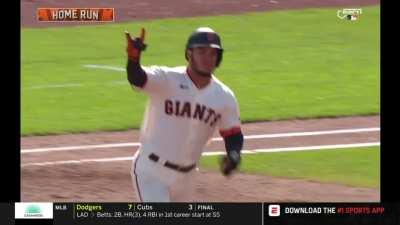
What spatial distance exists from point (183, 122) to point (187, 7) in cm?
2089

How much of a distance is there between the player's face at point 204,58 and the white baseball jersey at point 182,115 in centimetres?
20

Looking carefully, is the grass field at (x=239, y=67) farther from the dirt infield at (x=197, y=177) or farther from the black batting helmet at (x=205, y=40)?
the black batting helmet at (x=205, y=40)

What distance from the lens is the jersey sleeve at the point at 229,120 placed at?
323 inches

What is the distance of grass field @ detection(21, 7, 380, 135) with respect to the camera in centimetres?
1636

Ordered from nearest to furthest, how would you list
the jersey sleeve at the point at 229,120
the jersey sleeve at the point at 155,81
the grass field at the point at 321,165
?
the jersey sleeve at the point at 155,81, the jersey sleeve at the point at 229,120, the grass field at the point at 321,165

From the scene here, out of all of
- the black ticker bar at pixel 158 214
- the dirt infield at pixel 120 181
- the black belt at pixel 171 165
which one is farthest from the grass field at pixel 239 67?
the black ticker bar at pixel 158 214

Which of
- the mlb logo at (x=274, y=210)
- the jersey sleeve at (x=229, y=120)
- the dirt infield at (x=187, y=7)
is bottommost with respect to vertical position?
the dirt infield at (x=187, y=7)

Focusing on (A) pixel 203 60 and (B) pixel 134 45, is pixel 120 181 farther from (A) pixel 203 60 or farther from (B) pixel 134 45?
(B) pixel 134 45

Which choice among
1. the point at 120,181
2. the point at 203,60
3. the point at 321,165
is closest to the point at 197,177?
the point at 120,181

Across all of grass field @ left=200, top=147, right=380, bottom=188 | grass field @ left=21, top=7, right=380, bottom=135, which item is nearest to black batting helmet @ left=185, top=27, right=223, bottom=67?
grass field @ left=200, top=147, right=380, bottom=188

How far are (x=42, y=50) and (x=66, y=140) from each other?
8478 mm
